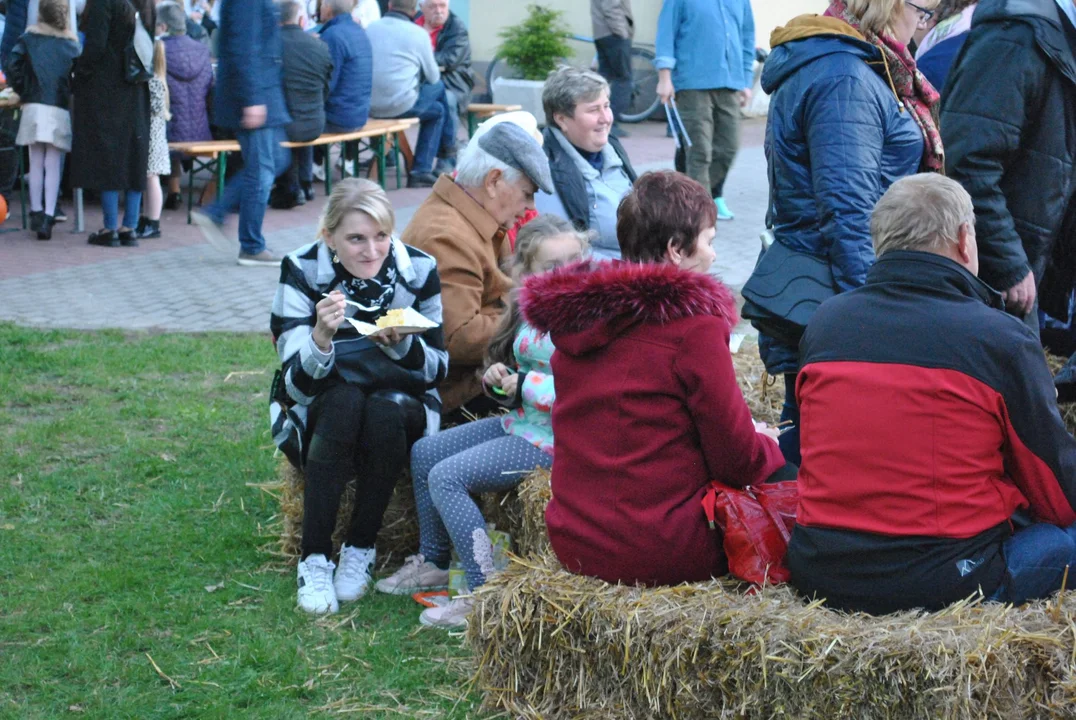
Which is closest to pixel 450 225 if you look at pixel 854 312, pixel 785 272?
pixel 785 272

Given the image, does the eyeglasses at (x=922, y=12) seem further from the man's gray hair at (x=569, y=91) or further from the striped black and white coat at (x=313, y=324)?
the striped black and white coat at (x=313, y=324)

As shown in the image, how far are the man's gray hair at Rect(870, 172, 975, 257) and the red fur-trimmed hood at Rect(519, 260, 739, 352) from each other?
433mm

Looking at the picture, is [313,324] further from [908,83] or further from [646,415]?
[908,83]

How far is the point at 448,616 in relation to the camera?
405 cm

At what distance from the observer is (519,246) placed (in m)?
4.36

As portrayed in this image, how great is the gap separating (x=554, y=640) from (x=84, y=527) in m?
2.38

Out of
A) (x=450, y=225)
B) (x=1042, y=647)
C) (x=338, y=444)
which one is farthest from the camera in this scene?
(x=450, y=225)

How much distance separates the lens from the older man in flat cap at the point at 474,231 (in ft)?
15.1

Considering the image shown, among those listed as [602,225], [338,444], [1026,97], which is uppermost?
[1026,97]

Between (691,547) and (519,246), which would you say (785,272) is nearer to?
(519,246)

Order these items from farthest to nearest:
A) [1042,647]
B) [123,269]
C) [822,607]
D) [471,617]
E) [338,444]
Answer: [123,269]
[338,444]
[471,617]
[822,607]
[1042,647]

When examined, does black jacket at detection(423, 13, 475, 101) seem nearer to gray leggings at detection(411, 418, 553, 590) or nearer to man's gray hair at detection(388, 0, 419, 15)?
man's gray hair at detection(388, 0, 419, 15)

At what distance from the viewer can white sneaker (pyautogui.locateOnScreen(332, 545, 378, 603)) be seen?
4277 mm

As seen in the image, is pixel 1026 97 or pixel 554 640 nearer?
pixel 554 640
